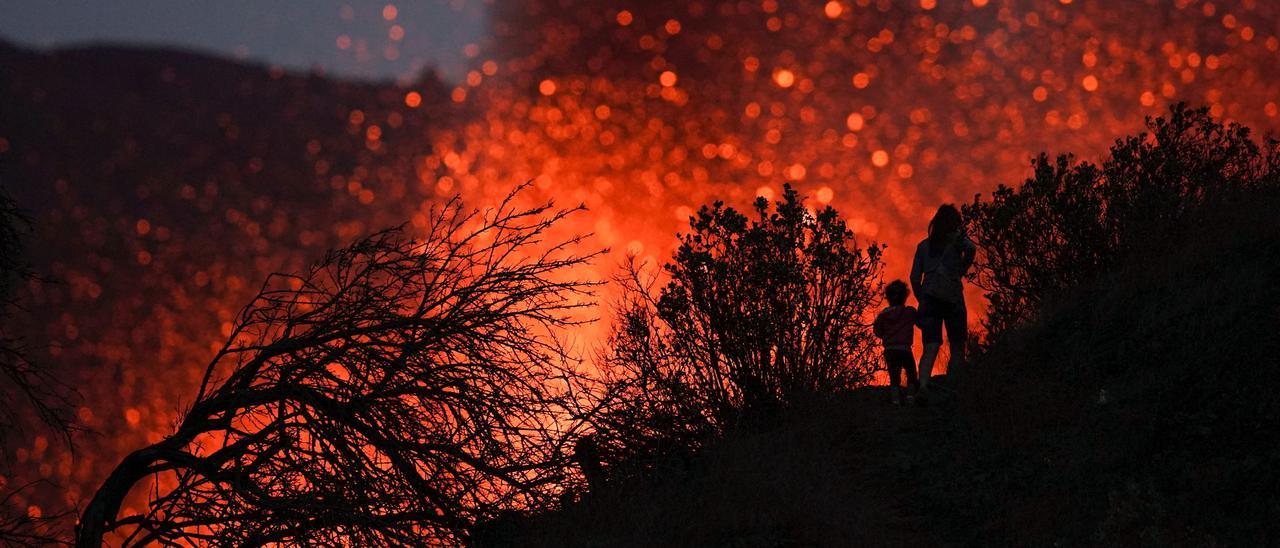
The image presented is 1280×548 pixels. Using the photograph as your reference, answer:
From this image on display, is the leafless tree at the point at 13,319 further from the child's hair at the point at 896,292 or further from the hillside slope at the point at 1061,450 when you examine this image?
the child's hair at the point at 896,292

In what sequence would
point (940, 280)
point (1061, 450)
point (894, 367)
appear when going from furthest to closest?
point (894, 367)
point (940, 280)
point (1061, 450)

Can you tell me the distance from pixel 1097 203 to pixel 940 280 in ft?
12.1

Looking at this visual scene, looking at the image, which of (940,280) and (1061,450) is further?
(940,280)

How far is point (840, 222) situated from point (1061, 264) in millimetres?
3382

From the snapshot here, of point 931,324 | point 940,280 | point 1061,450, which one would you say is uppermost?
point 940,280

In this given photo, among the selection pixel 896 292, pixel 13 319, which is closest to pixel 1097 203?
pixel 896 292

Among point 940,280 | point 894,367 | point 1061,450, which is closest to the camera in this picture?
point 1061,450

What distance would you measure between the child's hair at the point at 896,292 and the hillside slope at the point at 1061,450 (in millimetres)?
1187

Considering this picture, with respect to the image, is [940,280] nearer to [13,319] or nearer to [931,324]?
[931,324]

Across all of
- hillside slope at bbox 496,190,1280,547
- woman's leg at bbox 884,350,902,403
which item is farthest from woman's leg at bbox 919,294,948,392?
woman's leg at bbox 884,350,902,403

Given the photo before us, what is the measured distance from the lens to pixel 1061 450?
29.1ft

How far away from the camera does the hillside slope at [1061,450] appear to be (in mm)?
7621

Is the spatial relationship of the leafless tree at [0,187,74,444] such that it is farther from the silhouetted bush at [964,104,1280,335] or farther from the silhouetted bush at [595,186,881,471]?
the silhouetted bush at [964,104,1280,335]

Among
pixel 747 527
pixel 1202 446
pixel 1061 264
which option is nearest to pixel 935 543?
pixel 747 527
